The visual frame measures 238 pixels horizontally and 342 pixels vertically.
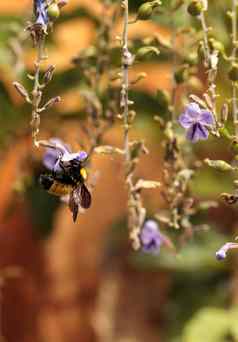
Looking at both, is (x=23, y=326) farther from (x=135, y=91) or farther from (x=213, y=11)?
(x=213, y=11)

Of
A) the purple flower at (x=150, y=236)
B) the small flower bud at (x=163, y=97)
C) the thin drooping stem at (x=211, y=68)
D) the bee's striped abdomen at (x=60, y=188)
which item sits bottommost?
the bee's striped abdomen at (x=60, y=188)

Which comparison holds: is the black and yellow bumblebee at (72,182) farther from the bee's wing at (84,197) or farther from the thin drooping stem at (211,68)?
the thin drooping stem at (211,68)

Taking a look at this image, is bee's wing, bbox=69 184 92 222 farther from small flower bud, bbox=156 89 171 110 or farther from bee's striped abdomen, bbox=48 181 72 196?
small flower bud, bbox=156 89 171 110

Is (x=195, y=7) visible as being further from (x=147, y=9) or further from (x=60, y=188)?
(x=60, y=188)

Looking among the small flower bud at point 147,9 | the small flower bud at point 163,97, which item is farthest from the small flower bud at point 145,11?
the small flower bud at point 163,97

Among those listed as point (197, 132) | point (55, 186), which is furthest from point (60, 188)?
point (197, 132)

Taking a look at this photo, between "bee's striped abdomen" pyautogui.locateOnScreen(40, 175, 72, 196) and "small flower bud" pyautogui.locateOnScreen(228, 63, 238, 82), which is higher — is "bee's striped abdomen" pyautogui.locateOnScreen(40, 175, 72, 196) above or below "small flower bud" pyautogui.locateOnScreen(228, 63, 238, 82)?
below

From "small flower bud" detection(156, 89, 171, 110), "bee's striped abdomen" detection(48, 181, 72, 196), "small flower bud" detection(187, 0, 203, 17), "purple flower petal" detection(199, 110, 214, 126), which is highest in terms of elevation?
"small flower bud" detection(187, 0, 203, 17)

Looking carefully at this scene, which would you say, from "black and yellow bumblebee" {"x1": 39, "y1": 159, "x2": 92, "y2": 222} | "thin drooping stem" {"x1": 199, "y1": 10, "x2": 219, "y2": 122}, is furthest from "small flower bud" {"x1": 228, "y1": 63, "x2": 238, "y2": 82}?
"black and yellow bumblebee" {"x1": 39, "y1": 159, "x2": 92, "y2": 222}
